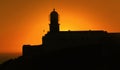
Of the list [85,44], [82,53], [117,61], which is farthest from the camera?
Answer: [85,44]

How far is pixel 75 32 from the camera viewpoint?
9119 centimetres

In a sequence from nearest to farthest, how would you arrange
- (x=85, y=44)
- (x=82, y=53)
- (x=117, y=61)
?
(x=117, y=61) < (x=82, y=53) < (x=85, y=44)

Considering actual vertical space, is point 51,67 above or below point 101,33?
below

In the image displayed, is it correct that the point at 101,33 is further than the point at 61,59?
Yes

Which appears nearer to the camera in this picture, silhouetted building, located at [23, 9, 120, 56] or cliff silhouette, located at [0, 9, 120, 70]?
cliff silhouette, located at [0, 9, 120, 70]

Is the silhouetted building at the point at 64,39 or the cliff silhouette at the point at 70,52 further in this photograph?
the silhouetted building at the point at 64,39

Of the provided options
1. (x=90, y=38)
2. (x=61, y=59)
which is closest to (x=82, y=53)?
(x=61, y=59)

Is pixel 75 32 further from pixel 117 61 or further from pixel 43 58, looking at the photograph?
pixel 117 61

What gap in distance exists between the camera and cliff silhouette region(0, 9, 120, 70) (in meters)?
76.0

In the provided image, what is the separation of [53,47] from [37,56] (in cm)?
701

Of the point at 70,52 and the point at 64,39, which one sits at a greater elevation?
the point at 64,39

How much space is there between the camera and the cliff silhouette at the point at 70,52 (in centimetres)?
7600

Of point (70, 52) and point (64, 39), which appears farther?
point (64, 39)

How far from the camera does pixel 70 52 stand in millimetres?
81938
